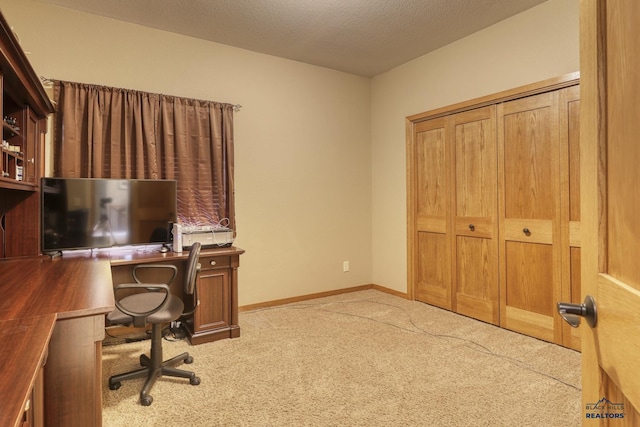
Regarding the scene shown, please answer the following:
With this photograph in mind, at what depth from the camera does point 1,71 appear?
187 centimetres

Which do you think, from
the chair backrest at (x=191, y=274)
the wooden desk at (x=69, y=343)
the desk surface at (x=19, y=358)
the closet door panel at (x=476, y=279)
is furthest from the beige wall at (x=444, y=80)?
the desk surface at (x=19, y=358)

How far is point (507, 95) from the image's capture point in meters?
3.21

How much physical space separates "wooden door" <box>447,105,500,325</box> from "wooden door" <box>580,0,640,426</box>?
271 cm

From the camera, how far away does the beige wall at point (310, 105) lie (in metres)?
3.01

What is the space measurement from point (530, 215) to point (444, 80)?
164 cm

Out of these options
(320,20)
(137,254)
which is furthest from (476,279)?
(137,254)

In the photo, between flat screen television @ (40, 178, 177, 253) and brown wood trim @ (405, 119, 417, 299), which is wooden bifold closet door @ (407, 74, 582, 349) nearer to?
brown wood trim @ (405, 119, 417, 299)

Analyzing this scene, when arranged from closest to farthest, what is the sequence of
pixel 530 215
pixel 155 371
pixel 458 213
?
pixel 155 371 → pixel 530 215 → pixel 458 213

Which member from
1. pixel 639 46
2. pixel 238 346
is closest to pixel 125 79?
pixel 238 346

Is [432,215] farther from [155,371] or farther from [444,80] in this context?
[155,371]

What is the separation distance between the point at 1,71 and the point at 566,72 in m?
3.68

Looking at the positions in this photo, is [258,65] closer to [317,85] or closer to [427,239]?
[317,85]

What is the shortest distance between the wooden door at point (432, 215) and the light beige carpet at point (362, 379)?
58 cm

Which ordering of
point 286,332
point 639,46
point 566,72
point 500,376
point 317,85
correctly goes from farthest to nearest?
point 317,85
point 286,332
point 566,72
point 500,376
point 639,46
